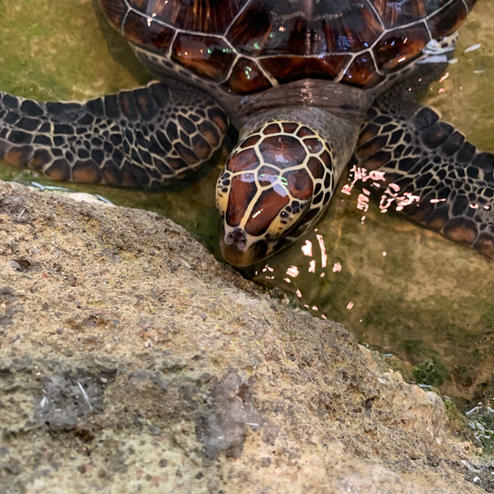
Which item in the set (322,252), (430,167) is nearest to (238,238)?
(322,252)

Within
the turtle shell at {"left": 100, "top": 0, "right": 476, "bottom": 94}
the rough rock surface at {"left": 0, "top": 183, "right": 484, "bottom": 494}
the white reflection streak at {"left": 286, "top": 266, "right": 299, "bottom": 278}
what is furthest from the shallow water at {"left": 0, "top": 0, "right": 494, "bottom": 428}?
the rough rock surface at {"left": 0, "top": 183, "right": 484, "bottom": 494}

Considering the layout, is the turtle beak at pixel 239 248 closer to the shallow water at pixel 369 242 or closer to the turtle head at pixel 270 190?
the turtle head at pixel 270 190

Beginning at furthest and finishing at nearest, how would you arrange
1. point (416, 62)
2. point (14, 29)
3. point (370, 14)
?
point (14, 29) → point (416, 62) → point (370, 14)

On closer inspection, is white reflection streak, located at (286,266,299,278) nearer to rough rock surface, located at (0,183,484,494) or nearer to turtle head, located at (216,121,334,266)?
turtle head, located at (216,121,334,266)

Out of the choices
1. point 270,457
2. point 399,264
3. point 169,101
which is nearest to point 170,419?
point 270,457

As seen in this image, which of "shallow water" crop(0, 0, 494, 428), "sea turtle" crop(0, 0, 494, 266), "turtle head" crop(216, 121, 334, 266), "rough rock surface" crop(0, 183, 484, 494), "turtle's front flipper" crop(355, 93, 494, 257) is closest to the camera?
"rough rock surface" crop(0, 183, 484, 494)

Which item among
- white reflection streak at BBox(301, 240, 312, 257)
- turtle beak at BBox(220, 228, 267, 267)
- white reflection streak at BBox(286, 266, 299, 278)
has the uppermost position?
turtle beak at BBox(220, 228, 267, 267)

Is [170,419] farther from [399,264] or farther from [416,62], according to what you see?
[416,62]
